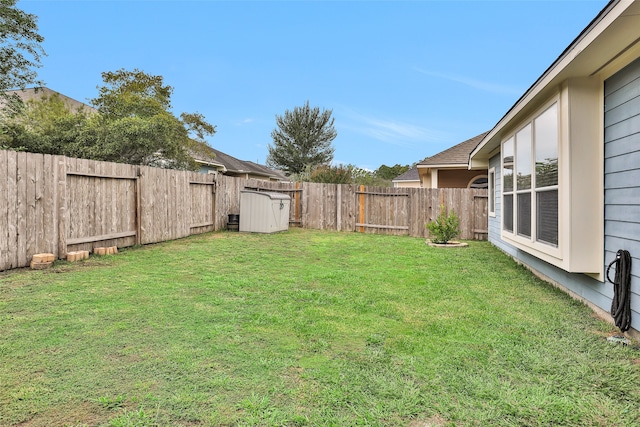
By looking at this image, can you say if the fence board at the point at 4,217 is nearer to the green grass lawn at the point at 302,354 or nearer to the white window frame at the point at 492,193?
the green grass lawn at the point at 302,354

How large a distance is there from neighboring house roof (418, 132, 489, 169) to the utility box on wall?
5947 millimetres

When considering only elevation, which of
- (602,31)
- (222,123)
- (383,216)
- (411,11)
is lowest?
(383,216)

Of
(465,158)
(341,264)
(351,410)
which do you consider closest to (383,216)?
(465,158)

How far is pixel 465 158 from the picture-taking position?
1199cm

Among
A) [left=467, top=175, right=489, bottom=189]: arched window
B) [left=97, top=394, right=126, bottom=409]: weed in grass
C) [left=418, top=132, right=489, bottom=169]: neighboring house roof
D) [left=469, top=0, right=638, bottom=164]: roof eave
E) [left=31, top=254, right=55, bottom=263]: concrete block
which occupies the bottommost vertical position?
[left=97, top=394, right=126, bottom=409]: weed in grass

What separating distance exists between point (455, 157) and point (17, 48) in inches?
575

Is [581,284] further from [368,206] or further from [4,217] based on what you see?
[368,206]

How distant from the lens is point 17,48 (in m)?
10.6

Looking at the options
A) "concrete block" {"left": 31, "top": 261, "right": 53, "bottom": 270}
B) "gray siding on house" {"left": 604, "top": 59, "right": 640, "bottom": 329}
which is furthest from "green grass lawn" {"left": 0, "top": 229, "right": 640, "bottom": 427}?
"gray siding on house" {"left": 604, "top": 59, "right": 640, "bottom": 329}

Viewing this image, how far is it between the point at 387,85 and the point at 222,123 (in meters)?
8.73

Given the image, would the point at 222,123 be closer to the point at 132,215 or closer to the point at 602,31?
the point at 132,215

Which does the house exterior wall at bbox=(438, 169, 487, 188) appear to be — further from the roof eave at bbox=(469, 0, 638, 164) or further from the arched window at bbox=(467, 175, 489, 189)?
the roof eave at bbox=(469, 0, 638, 164)

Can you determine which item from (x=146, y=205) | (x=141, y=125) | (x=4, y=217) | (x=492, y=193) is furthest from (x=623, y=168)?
(x=141, y=125)

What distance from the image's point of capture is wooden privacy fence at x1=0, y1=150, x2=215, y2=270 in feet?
15.8
